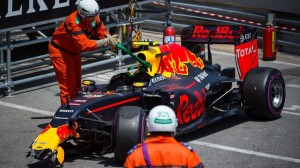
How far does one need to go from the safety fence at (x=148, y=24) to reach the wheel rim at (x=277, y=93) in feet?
10.7

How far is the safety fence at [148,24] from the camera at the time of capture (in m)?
13.6

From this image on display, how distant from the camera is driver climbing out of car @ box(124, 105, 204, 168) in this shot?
5.30 m

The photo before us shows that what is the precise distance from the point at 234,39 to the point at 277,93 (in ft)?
3.46

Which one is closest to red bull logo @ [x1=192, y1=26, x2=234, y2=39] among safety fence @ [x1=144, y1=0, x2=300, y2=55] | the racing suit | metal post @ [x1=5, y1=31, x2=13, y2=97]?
metal post @ [x1=5, y1=31, x2=13, y2=97]

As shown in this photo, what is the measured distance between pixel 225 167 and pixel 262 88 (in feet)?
6.91

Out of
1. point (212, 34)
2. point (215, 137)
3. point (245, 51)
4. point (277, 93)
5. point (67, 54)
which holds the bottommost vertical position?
point (215, 137)

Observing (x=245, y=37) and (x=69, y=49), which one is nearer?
(x=69, y=49)

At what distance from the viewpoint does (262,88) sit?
10664 millimetres

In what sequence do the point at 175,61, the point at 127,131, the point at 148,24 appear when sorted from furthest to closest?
the point at 148,24 → the point at 175,61 → the point at 127,131

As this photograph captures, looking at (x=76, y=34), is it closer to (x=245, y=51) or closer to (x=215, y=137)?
(x=215, y=137)

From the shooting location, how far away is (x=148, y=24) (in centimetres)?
1894

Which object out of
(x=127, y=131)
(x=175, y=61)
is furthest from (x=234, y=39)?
(x=127, y=131)

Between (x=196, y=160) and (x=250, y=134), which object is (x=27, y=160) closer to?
(x=250, y=134)

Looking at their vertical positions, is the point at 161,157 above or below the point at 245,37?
above
